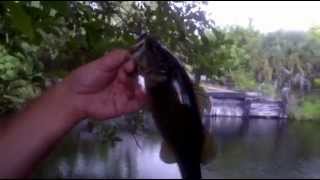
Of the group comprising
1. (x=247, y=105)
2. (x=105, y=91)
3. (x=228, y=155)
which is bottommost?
(x=228, y=155)

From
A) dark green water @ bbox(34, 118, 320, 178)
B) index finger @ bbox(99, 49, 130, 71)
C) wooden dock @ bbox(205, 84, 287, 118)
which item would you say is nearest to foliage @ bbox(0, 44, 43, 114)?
dark green water @ bbox(34, 118, 320, 178)

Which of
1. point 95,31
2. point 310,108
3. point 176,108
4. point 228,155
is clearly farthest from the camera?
point 228,155

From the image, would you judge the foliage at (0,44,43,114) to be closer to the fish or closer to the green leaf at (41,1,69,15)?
the green leaf at (41,1,69,15)

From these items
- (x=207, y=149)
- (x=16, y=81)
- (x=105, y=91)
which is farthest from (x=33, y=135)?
(x=16, y=81)

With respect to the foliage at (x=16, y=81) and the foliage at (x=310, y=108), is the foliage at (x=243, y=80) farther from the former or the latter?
the foliage at (x=16, y=81)

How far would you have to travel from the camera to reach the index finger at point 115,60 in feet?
1.69

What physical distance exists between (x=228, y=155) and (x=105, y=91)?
89 centimetres

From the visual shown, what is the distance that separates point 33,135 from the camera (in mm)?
556

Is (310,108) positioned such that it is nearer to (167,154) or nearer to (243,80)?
(243,80)

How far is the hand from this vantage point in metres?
0.53

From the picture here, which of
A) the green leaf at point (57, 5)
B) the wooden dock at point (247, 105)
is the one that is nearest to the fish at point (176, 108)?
the green leaf at point (57, 5)

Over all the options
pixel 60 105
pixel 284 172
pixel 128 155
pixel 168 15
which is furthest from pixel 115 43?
pixel 284 172

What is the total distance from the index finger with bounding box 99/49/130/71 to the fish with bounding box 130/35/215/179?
0.16 feet

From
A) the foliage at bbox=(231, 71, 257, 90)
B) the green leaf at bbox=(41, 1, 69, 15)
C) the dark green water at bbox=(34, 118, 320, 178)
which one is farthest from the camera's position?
the dark green water at bbox=(34, 118, 320, 178)
